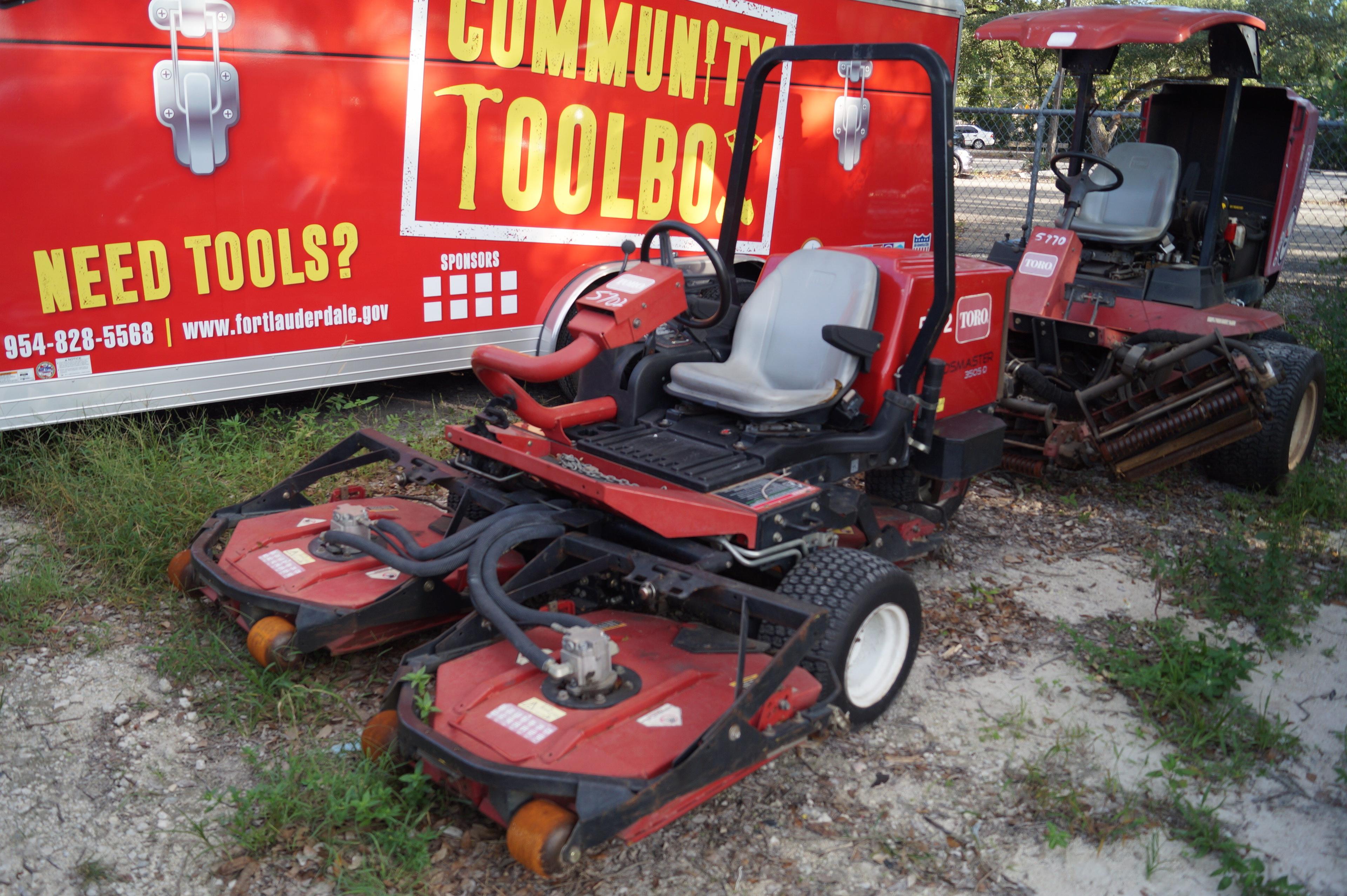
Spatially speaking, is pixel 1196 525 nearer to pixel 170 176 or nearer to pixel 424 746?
pixel 424 746

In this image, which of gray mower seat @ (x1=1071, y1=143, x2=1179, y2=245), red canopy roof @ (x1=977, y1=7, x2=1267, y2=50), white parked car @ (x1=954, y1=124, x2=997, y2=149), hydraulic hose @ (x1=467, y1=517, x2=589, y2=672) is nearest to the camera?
hydraulic hose @ (x1=467, y1=517, x2=589, y2=672)

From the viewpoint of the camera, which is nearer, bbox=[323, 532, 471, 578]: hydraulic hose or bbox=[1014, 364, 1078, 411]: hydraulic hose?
bbox=[323, 532, 471, 578]: hydraulic hose

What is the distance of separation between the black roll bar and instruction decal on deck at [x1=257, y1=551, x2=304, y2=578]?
224cm

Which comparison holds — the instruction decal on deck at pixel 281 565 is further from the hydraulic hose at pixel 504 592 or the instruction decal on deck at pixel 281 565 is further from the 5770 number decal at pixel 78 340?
the 5770 number decal at pixel 78 340

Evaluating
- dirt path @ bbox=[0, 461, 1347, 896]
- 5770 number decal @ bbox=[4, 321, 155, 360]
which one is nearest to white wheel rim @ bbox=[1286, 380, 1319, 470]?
dirt path @ bbox=[0, 461, 1347, 896]

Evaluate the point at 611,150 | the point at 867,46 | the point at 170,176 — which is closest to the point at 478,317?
the point at 611,150

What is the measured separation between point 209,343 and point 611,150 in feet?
8.15

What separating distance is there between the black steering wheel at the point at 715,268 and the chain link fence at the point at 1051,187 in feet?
9.88

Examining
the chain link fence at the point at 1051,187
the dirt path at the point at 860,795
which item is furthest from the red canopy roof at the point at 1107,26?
the dirt path at the point at 860,795

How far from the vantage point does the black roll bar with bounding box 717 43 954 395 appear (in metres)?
3.66

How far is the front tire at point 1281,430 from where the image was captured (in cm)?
527

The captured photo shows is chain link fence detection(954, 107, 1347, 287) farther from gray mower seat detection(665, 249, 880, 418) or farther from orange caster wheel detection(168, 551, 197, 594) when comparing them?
orange caster wheel detection(168, 551, 197, 594)

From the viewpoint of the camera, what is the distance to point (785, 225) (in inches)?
279

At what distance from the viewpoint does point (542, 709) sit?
8.82ft
